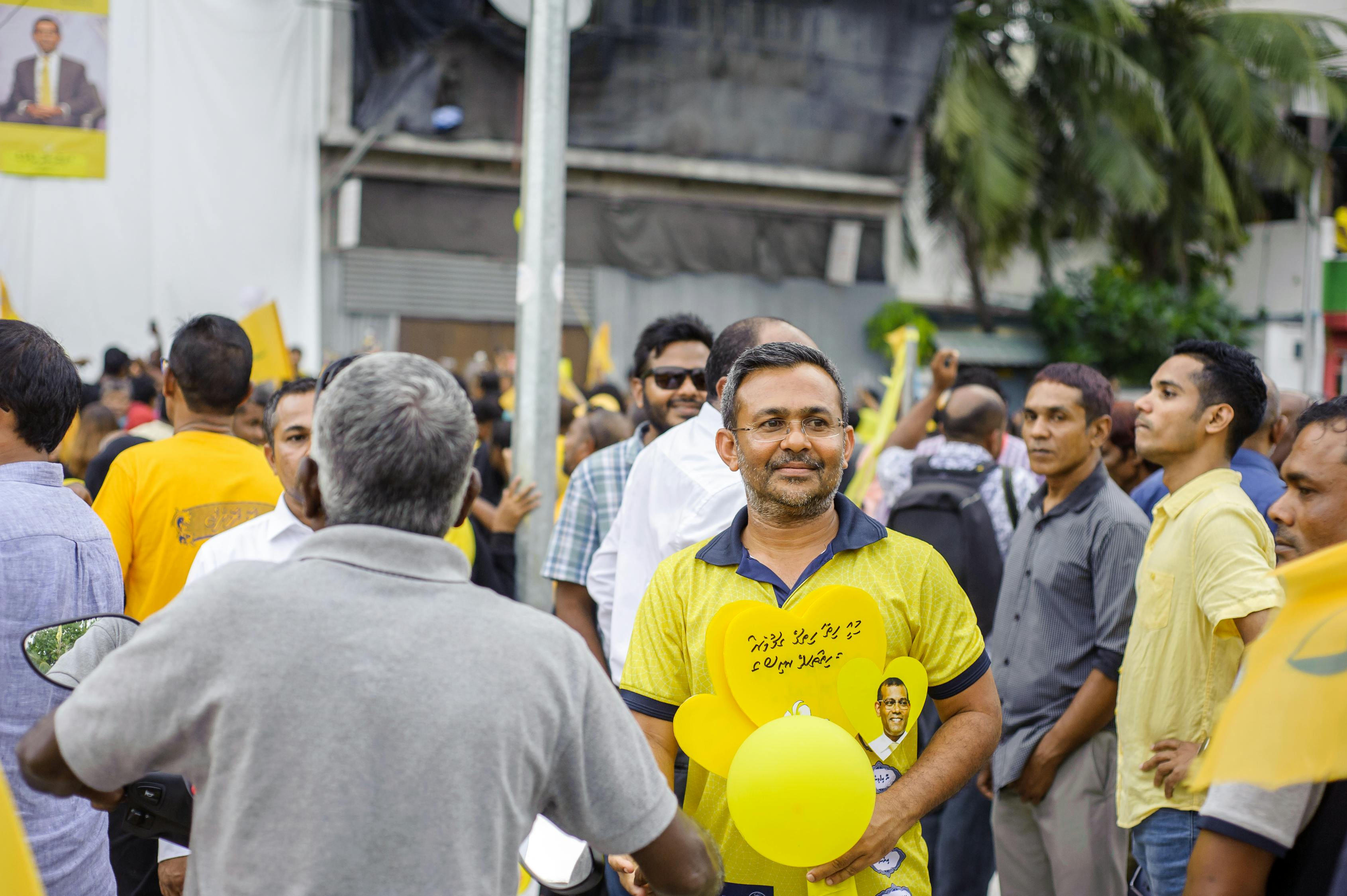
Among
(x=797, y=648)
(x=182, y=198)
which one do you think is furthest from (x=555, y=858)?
(x=182, y=198)

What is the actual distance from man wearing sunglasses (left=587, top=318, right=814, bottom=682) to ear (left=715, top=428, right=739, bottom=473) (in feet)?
0.95

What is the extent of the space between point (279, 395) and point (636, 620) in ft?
4.62

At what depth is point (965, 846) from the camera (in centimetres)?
429

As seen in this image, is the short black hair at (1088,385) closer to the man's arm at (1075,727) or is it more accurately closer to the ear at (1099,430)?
the ear at (1099,430)

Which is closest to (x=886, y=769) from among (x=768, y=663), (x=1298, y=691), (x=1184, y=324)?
(x=768, y=663)

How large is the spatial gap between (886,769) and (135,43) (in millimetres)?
11415

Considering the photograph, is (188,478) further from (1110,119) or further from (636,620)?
(1110,119)

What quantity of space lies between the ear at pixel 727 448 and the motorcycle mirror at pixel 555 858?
835mm

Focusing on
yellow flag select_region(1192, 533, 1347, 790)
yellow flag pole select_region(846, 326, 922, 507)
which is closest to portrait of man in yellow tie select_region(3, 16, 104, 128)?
yellow flag pole select_region(846, 326, 922, 507)

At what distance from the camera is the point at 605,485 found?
11.9 ft

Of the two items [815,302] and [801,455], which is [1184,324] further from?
[801,455]

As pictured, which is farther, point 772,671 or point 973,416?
point 973,416

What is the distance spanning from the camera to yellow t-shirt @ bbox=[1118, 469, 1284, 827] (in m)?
2.79

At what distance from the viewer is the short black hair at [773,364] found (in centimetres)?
236
